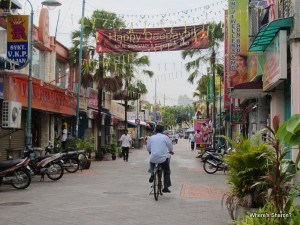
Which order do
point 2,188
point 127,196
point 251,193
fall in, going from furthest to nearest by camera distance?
1. point 2,188
2. point 127,196
3. point 251,193

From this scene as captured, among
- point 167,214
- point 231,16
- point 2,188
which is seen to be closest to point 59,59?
point 231,16

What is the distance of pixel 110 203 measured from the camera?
34.8 feet

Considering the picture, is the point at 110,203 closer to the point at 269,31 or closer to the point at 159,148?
the point at 159,148

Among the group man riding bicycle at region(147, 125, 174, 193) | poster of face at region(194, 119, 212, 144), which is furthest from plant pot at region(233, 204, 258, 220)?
poster of face at region(194, 119, 212, 144)

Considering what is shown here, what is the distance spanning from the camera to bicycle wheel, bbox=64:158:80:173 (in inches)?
748

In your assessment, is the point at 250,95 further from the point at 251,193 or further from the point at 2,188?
the point at 251,193

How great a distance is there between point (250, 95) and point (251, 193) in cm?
1137

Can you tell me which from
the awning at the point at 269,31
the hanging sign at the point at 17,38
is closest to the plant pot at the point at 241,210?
the awning at the point at 269,31

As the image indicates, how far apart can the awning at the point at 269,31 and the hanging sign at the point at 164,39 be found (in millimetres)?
3384

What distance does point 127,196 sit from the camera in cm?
1182

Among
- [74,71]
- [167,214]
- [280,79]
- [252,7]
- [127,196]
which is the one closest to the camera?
[167,214]

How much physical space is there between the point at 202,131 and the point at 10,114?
72.0 feet

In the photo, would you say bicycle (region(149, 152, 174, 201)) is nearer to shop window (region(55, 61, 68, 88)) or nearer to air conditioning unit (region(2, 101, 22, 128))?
air conditioning unit (region(2, 101, 22, 128))

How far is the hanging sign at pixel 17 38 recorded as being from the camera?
16.9 meters
